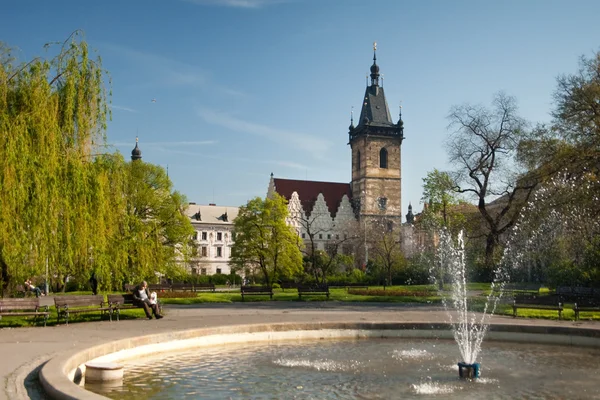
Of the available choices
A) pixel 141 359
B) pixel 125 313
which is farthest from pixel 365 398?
pixel 125 313

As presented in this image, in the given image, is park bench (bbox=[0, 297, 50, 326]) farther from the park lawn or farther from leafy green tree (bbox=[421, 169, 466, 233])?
leafy green tree (bbox=[421, 169, 466, 233])

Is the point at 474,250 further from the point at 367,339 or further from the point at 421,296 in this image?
the point at 367,339

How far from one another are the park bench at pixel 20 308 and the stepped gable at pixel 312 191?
87.0m

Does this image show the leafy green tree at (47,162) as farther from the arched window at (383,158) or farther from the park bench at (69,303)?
the arched window at (383,158)

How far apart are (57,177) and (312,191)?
92.3 metres

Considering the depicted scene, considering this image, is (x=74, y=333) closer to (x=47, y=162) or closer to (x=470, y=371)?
(x=47, y=162)

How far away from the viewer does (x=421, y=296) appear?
1368 inches

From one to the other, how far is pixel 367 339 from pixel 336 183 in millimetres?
94521

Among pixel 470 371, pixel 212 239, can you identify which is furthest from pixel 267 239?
pixel 212 239

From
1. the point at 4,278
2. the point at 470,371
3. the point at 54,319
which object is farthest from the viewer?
the point at 54,319

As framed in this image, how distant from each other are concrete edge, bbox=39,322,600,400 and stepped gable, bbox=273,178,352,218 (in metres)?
87.3

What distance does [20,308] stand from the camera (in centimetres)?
1861

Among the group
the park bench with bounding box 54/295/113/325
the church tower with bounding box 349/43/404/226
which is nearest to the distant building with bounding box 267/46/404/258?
the church tower with bounding box 349/43/404/226

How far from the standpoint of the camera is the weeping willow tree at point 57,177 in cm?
1655
